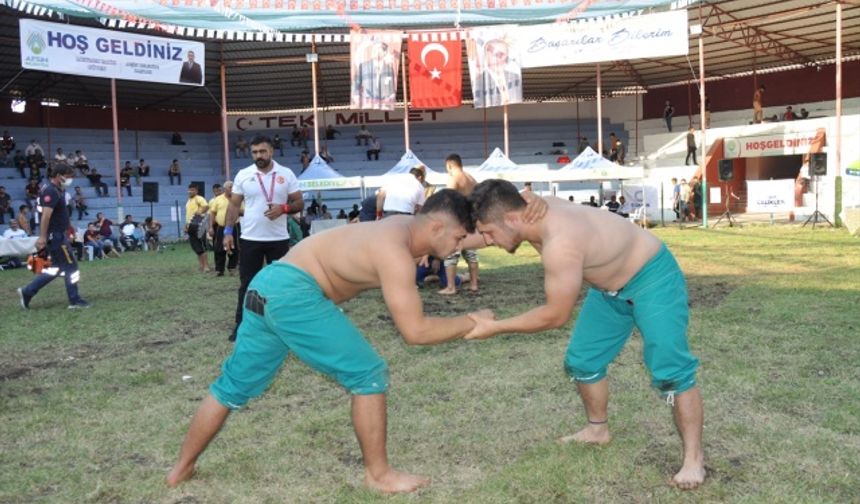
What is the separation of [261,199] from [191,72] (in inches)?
599

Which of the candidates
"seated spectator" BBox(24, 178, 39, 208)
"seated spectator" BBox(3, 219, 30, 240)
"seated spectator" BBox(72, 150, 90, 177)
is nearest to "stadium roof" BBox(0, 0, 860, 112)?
"seated spectator" BBox(72, 150, 90, 177)

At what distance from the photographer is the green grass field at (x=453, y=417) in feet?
12.5

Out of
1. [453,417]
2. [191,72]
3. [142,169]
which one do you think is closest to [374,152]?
[142,169]

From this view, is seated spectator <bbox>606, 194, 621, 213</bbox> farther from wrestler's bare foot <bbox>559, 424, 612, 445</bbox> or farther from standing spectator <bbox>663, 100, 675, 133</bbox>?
wrestler's bare foot <bbox>559, 424, 612, 445</bbox>

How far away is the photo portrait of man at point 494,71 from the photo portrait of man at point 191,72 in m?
7.24

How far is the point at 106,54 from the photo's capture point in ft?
62.8

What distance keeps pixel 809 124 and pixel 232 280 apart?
20926 millimetres

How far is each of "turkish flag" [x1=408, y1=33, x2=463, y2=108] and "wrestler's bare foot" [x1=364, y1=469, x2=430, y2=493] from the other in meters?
18.7

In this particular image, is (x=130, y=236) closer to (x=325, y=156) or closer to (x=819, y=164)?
(x=325, y=156)

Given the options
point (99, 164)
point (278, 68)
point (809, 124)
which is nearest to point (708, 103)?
point (809, 124)

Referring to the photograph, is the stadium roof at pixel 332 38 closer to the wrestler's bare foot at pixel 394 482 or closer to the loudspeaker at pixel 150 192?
the loudspeaker at pixel 150 192

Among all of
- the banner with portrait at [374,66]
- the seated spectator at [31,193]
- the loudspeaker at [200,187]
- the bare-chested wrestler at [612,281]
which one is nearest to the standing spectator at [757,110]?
the banner with portrait at [374,66]

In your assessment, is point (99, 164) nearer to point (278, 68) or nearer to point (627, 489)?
point (278, 68)

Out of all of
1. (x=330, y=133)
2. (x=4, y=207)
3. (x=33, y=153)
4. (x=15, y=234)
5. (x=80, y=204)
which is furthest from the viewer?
(x=330, y=133)
